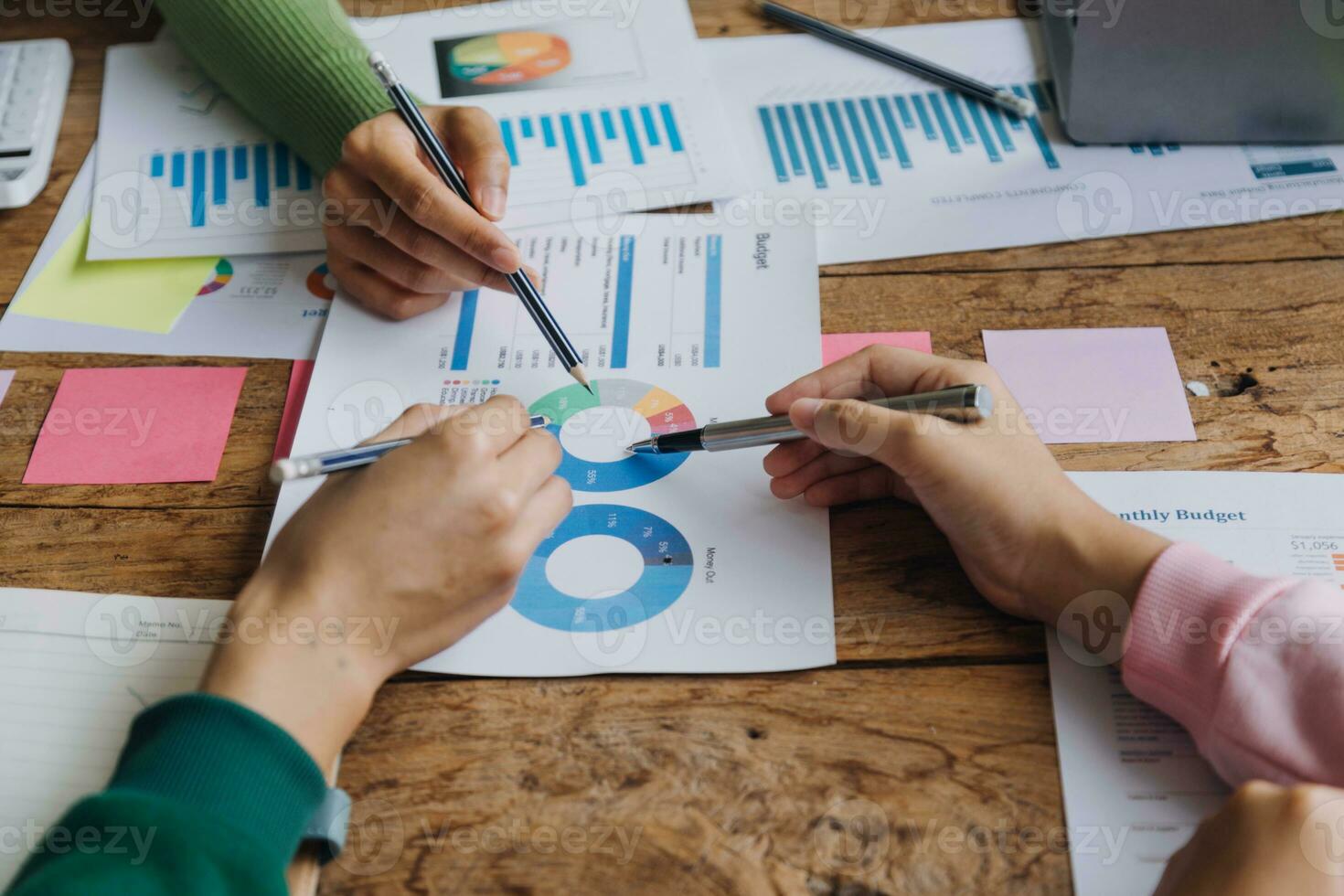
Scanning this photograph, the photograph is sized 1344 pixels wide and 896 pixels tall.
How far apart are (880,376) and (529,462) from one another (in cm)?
22

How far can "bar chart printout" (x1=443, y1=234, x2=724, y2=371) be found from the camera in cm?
73

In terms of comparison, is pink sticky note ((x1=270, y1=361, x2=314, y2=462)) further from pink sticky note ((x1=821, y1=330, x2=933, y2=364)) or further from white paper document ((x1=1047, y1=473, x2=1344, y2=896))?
white paper document ((x1=1047, y1=473, x2=1344, y2=896))

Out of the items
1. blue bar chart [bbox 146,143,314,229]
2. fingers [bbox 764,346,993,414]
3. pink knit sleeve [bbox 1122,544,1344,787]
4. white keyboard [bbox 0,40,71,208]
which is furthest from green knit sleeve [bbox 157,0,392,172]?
pink knit sleeve [bbox 1122,544,1344,787]

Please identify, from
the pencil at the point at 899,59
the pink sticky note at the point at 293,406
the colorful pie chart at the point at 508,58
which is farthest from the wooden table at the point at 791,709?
the colorful pie chart at the point at 508,58

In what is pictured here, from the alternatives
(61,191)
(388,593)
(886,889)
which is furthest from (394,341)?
(886,889)

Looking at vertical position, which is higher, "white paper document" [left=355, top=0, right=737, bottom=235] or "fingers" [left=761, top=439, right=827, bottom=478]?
"white paper document" [left=355, top=0, right=737, bottom=235]

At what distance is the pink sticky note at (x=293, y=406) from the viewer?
2.32 ft

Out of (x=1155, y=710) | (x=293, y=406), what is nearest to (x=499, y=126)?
(x=293, y=406)

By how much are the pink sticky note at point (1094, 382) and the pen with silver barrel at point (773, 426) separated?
96 mm

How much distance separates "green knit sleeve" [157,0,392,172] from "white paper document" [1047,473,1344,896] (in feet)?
2.01

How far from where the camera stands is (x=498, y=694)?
58cm

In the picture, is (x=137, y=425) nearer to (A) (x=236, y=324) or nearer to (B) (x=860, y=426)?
(A) (x=236, y=324)

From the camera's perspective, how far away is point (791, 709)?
571 millimetres

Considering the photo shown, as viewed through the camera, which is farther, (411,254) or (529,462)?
(411,254)
